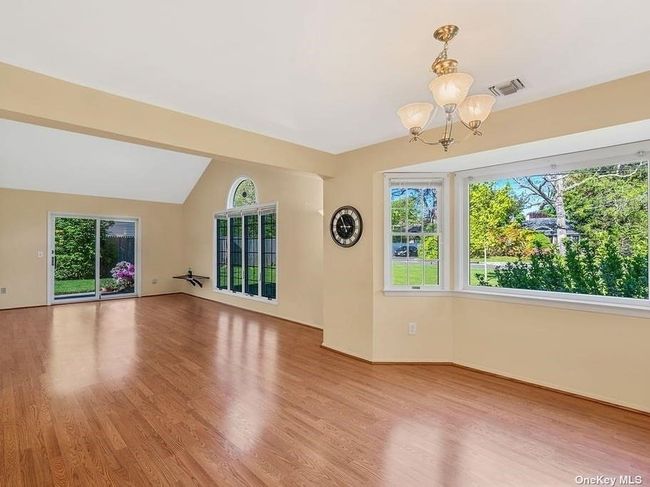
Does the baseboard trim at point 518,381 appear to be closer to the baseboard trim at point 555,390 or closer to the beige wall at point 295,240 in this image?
the baseboard trim at point 555,390

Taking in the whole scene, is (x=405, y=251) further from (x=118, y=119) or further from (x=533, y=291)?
(x=118, y=119)

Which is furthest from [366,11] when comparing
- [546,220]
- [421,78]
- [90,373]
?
[90,373]

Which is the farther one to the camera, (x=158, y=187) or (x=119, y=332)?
(x=158, y=187)

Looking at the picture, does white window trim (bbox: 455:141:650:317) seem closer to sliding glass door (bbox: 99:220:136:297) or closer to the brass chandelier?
the brass chandelier

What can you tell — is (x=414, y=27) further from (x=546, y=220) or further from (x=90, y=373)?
(x=90, y=373)

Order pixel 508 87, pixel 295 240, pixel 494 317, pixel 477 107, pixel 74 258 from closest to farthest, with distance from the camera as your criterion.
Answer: pixel 477 107 → pixel 508 87 → pixel 494 317 → pixel 295 240 → pixel 74 258

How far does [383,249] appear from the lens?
3811 mm

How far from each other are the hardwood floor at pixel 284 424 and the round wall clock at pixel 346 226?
1415 mm

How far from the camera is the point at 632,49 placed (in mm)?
1952

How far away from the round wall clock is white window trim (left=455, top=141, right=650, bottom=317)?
3.71 ft

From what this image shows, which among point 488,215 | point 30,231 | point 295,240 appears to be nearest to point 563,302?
point 488,215

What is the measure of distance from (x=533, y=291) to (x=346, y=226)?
2086 mm

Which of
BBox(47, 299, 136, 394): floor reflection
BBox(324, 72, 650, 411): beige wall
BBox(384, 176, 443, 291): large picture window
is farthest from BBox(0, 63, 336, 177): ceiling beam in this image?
BBox(47, 299, 136, 394): floor reflection

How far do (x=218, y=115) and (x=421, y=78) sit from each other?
1.72m
